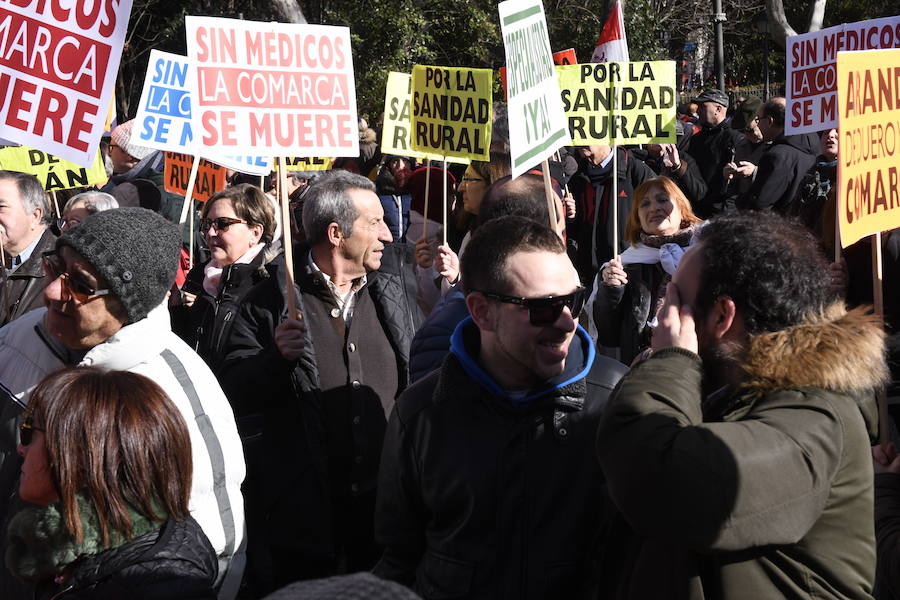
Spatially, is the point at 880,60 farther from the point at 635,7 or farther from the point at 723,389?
the point at 635,7

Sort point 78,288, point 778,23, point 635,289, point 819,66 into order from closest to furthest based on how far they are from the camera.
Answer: point 78,288 < point 635,289 < point 819,66 < point 778,23

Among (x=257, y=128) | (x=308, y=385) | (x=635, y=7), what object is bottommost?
(x=308, y=385)

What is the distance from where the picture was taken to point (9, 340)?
3.20m

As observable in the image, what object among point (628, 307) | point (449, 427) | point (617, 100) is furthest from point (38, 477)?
point (617, 100)

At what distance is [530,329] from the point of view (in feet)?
9.14

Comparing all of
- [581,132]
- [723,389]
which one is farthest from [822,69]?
[723,389]

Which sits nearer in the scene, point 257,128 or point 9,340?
point 9,340

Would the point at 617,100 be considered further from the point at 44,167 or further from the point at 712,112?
the point at 712,112

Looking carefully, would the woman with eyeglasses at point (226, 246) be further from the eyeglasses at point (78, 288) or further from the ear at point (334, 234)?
the eyeglasses at point (78, 288)

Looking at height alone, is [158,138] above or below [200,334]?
above

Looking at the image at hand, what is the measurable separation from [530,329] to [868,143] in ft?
5.96

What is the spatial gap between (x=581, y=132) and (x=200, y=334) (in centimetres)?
263

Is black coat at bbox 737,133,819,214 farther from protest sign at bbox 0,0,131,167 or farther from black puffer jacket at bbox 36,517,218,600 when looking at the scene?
black puffer jacket at bbox 36,517,218,600

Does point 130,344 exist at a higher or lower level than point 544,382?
higher
